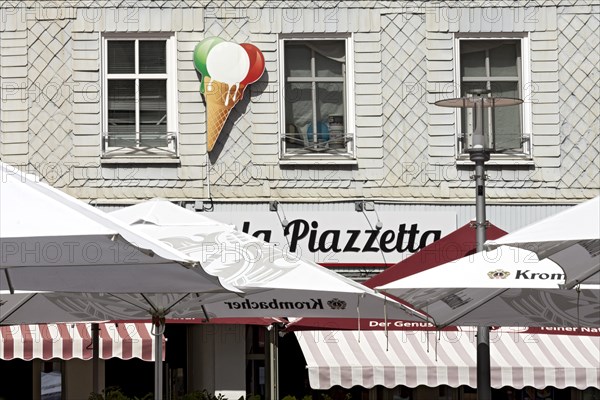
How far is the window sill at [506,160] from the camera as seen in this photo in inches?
718

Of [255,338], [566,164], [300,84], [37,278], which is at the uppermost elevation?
[300,84]

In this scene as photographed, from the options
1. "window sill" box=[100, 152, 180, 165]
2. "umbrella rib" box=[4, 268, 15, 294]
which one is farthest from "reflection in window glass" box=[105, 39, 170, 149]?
"umbrella rib" box=[4, 268, 15, 294]

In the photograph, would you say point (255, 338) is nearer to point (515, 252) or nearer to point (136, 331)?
point (136, 331)

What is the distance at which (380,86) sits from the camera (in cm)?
1827

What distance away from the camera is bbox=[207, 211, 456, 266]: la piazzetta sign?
1798 cm

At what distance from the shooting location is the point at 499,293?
11047mm

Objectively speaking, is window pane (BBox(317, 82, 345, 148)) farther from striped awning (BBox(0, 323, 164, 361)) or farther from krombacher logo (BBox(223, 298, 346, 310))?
krombacher logo (BBox(223, 298, 346, 310))

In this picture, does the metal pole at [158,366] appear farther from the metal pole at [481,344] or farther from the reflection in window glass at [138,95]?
the reflection in window glass at [138,95]

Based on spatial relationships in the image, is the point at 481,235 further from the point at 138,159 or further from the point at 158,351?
the point at 138,159

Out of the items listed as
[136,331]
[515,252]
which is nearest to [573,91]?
[136,331]

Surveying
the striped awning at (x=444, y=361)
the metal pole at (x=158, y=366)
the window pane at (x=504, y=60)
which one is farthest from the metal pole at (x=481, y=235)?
the window pane at (x=504, y=60)

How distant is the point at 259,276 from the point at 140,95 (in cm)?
812

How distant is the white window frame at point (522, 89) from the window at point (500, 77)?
0.02 m

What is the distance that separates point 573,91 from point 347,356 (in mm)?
5091
